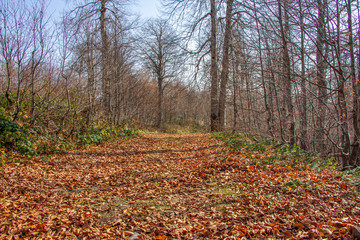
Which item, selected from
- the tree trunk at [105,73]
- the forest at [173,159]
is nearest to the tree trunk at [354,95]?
the forest at [173,159]

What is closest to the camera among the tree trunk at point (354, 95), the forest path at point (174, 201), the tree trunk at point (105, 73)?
the forest path at point (174, 201)

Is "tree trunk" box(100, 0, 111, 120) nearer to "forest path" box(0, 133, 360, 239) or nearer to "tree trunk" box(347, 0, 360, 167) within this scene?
"forest path" box(0, 133, 360, 239)

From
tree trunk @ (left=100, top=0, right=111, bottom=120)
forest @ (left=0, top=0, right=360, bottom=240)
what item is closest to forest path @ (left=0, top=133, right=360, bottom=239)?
forest @ (left=0, top=0, right=360, bottom=240)

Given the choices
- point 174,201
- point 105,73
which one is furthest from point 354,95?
point 105,73

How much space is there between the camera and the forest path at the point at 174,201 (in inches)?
106

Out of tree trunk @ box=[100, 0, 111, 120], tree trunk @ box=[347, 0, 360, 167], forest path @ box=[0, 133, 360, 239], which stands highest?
Answer: tree trunk @ box=[100, 0, 111, 120]

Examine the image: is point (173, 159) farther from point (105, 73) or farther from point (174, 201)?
point (105, 73)

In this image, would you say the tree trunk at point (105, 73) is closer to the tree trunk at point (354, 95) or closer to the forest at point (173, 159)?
the forest at point (173, 159)

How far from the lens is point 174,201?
12.1ft

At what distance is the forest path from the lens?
8.82 feet

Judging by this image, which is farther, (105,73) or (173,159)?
(105,73)

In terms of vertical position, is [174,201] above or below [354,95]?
below

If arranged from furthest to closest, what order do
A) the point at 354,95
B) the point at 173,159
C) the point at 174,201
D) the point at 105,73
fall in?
the point at 105,73, the point at 173,159, the point at 354,95, the point at 174,201

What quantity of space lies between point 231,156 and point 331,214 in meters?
3.55
